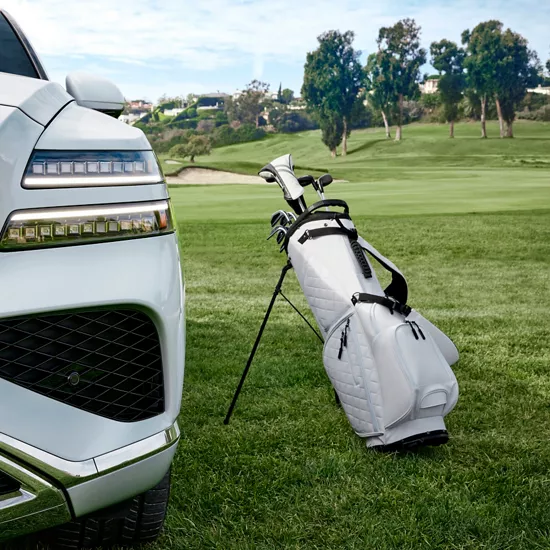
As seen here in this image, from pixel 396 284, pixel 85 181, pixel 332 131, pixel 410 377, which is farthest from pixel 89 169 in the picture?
pixel 332 131

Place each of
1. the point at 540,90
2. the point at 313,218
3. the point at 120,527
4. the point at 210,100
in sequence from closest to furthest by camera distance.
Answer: the point at 120,527 < the point at 313,218 < the point at 540,90 < the point at 210,100

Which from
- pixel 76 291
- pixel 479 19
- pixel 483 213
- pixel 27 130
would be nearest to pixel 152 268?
pixel 76 291

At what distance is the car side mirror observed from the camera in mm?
2145

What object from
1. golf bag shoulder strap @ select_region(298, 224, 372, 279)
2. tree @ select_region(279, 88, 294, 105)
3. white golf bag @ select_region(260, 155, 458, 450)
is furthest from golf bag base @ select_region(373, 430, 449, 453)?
tree @ select_region(279, 88, 294, 105)

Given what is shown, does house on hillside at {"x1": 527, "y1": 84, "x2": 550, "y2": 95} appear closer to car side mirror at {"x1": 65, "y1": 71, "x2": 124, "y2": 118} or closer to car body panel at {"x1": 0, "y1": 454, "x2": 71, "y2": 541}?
car side mirror at {"x1": 65, "y1": 71, "x2": 124, "y2": 118}

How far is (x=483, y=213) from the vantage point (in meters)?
13.8

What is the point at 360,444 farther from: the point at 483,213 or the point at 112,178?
the point at 483,213

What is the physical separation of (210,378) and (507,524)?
2.07m

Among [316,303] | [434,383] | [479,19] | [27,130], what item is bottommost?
[434,383]

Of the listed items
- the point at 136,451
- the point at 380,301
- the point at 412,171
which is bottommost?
the point at 412,171

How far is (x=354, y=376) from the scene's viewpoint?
3057mm

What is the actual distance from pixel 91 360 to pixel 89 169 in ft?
1.37

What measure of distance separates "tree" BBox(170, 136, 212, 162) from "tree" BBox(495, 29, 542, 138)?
20423mm

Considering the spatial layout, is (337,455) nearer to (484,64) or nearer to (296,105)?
(484,64)
